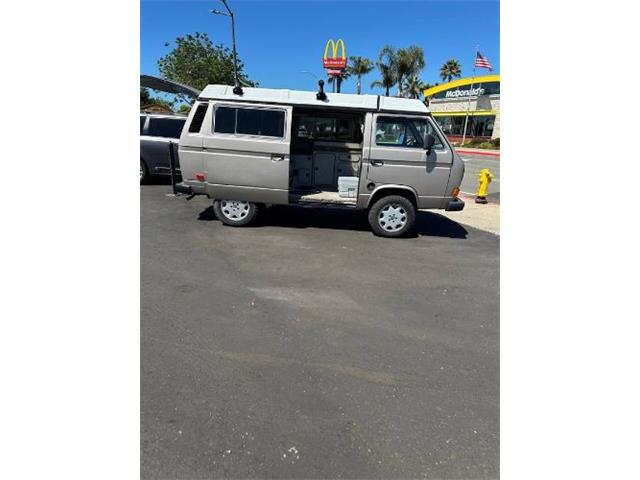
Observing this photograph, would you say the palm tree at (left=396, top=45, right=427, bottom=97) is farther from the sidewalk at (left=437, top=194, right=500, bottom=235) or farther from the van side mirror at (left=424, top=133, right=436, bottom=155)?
the van side mirror at (left=424, top=133, right=436, bottom=155)

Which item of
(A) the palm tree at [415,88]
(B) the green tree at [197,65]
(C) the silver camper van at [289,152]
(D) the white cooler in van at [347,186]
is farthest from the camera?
(A) the palm tree at [415,88]

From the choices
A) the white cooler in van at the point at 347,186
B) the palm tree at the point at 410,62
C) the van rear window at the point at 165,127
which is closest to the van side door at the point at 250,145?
the white cooler in van at the point at 347,186

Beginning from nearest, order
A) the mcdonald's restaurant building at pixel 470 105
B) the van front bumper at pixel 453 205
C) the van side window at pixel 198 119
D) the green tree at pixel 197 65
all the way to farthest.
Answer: the van side window at pixel 198 119, the van front bumper at pixel 453 205, the green tree at pixel 197 65, the mcdonald's restaurant building at pixel 470 105

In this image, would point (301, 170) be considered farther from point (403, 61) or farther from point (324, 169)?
point (403, 61)

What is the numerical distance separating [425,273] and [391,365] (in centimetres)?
224

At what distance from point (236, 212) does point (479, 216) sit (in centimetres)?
561

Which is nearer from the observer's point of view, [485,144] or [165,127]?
[165,127]

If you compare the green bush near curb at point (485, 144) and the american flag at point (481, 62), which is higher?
the american flag at point (481, 62)

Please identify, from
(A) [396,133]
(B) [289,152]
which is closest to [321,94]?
(B) [289,152]

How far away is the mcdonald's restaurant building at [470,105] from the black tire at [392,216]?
3613 centimetres

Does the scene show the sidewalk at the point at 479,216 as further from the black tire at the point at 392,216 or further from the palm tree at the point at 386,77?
the palm tree at the point at 386,77

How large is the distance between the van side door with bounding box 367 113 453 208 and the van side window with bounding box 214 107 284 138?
63.7 inches

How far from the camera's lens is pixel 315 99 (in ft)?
19.7

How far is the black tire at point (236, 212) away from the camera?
21.2 feet
